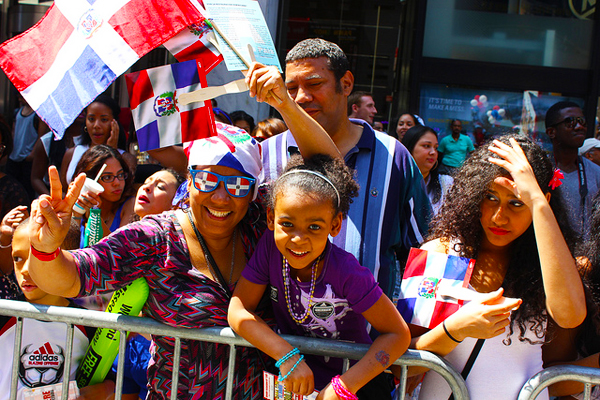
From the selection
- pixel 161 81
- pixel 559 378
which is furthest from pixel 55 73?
pixel 559 378

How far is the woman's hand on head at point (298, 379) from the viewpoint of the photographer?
2.01m

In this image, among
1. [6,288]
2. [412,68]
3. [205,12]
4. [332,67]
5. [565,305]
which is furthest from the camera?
[412,68]

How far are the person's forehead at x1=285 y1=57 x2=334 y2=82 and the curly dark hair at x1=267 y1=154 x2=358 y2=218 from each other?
0.56m

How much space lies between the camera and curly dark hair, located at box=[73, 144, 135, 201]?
4.13 meters

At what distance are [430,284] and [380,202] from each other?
1.77ft

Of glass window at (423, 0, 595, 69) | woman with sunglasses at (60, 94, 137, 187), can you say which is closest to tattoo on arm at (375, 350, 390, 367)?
woman with sunglasses at (60, 94, 137, 187)

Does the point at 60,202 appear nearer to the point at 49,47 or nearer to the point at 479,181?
the point at 49,47

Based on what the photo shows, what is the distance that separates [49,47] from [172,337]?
1.41m

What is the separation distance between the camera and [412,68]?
7.77 meters

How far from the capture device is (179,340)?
7.57 feet

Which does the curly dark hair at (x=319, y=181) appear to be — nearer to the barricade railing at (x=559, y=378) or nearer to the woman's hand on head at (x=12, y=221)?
the barricade railing at (x=559, y=378)

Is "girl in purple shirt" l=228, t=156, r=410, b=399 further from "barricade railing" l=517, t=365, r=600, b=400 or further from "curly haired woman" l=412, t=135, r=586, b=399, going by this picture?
"barricade railing" l=517, t=365, r=600, b=400

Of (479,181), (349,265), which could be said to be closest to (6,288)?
(349,265)

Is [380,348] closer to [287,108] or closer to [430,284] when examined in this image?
[430,284]
